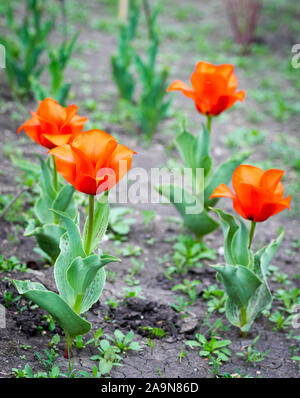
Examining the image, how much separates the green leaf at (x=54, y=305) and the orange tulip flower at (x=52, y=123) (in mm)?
523

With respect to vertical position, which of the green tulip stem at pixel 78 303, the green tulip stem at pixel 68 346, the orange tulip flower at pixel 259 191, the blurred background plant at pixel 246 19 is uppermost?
the blurred background plant at pixel 246 19

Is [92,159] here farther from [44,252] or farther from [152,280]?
[152,280]

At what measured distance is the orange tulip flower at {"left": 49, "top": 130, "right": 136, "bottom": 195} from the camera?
4.81 ft

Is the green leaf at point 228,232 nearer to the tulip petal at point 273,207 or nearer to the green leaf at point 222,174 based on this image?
the tulip petal at point 273,207

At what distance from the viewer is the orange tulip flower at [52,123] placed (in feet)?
6.11

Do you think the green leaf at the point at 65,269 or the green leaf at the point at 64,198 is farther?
the green leaf at the point at 64,198

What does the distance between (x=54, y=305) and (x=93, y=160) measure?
1.68 feet

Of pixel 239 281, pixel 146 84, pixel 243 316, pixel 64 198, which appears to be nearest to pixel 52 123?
pixel 64 198

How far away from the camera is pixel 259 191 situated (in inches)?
66.8

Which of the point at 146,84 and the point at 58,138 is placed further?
the point at 146,84

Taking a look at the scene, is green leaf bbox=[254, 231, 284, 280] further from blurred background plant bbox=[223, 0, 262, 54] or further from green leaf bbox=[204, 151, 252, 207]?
blurred background plant bbox=[223, 0, 262, 54]

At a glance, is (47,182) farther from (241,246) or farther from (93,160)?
(241,246)

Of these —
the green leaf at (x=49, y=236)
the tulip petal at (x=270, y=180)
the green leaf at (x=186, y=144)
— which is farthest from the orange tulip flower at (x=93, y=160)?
the green leaf at (x=186, y=144)

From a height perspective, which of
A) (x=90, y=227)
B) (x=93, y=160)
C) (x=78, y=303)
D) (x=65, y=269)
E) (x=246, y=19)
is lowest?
(x=78, y=303)
